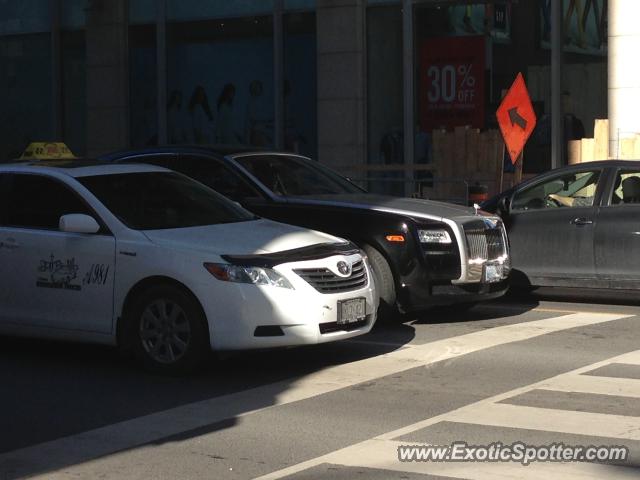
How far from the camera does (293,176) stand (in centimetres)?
1352

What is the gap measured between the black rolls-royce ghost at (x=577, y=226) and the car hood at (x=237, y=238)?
14.3 feet

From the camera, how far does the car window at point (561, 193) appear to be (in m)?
14.2

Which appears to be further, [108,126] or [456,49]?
[108,126]

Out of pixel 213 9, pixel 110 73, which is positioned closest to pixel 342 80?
pixel 213 9

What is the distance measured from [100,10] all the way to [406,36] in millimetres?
6844

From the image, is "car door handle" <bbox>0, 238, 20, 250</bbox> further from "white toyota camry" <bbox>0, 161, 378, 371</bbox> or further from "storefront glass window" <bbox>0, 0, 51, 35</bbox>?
"storefront glass window" <bbox>0, 0, 51, 35</bbox>

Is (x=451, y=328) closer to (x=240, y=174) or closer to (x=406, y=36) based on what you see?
(x=240, y=174)

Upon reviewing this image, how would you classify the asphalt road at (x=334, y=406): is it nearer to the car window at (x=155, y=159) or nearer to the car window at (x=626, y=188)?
the car window at (x=626, y=188)

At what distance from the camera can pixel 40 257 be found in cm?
1051

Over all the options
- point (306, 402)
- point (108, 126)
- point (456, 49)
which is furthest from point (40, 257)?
point (108, 126)

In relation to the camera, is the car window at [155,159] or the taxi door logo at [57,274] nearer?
the taxi door logo at [57,274]

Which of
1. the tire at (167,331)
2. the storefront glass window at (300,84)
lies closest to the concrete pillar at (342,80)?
the storefront glass window at (300,84)

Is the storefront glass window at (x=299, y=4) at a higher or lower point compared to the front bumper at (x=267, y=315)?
higher

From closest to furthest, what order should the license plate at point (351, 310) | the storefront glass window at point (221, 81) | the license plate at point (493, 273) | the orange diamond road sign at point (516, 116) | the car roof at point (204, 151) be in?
the license plate at point (351, 310), the license plate at point (493, 273), the car roof at point (204, 151), the orange diamond road sign at point (516, 116), the storefront glass window at point (221, 81)
